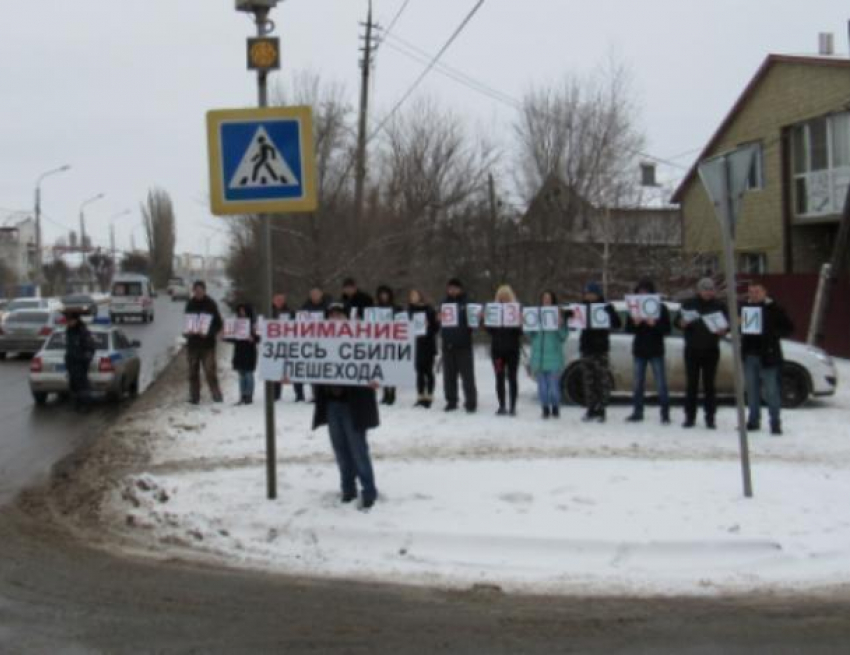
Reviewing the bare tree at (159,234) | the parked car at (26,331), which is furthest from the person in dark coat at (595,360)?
the bare tree at (159,234)

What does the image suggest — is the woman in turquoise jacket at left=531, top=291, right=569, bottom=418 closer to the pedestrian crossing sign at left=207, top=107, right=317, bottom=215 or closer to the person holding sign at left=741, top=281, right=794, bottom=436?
the person holding sign at left=741, top=281, right=794, bottom=436

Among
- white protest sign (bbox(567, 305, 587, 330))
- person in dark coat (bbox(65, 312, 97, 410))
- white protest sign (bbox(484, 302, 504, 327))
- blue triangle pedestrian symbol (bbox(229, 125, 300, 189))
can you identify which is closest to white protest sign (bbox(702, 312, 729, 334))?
white protest sign (bbox(567, 305, 587, 330))

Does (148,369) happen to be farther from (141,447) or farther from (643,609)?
(643,609)

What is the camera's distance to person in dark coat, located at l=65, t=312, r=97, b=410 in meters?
16.2

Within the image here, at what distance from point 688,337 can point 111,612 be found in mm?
7870

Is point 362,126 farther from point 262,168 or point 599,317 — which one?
point 262,168

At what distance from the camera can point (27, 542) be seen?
7.47 metres

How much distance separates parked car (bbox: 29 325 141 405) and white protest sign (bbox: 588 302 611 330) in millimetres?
9270

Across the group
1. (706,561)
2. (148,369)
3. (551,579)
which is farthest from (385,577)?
(148,369)

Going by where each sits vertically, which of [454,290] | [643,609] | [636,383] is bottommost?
[643,609]

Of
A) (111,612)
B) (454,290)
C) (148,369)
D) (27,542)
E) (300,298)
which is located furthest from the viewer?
(148,369)

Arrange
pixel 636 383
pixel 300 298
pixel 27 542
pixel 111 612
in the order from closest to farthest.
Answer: pixel 111 612 → pixel 27 542 → pixel 636 383 → pixel 300 298

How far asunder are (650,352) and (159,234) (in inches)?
4781

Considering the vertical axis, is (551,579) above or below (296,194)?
below
